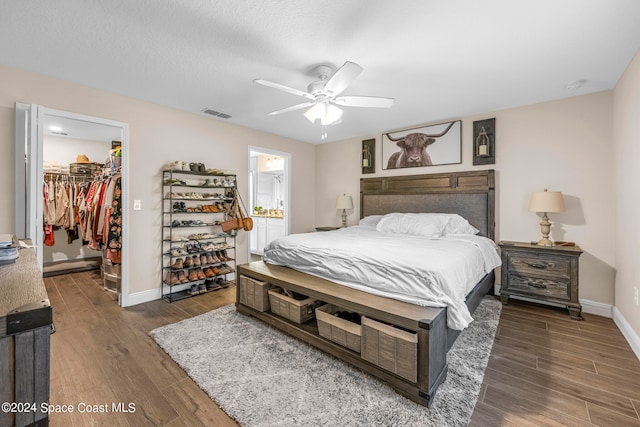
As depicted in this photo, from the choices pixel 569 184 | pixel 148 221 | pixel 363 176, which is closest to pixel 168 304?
pixel 148 221

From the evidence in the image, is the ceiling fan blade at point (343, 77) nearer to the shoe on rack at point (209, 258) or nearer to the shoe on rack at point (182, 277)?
the shoe on rack at point (209, 258)

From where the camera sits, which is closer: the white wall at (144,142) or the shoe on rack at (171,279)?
the white wall at (144,142)

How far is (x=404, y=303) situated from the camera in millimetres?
2012

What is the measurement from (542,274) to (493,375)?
5.72ft

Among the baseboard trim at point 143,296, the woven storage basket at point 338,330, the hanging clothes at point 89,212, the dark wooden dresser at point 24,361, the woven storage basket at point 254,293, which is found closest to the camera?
the dark wooden dresser at point 24,361

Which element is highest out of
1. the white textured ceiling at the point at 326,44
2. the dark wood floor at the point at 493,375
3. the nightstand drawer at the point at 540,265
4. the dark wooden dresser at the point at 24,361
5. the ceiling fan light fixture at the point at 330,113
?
the white textured ceiling at the point at 326,44

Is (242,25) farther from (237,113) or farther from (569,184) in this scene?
(569,184)

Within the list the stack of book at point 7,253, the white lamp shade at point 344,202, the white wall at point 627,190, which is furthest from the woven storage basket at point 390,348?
the white lamp shade at point 344,202

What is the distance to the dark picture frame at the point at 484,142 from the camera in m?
3.79

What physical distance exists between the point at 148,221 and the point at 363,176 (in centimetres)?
346

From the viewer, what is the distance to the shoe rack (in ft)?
12.0

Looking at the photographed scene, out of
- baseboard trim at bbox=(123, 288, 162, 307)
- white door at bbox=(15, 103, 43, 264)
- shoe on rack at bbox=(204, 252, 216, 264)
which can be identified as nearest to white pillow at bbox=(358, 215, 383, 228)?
shoe on rack at bbox=(204, 252, 216, 264)

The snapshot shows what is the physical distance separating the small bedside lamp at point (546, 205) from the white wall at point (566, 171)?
0.87ft

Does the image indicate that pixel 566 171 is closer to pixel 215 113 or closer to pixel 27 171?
pixel 215 113
